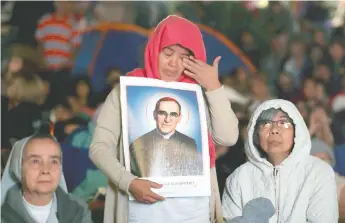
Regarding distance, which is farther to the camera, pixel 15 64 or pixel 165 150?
pixel 15 64

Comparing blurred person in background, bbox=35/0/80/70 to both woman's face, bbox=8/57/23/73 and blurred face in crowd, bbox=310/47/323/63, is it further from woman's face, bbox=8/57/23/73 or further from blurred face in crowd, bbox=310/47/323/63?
blurred face in crowd, bbox=310/47/323/63

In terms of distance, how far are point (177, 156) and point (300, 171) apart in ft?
Answer: 1.47

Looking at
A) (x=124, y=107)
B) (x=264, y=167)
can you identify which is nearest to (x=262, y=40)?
(x=264, y=167)

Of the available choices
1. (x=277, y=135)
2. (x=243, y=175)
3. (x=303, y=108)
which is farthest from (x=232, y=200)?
(x=303, y=108)

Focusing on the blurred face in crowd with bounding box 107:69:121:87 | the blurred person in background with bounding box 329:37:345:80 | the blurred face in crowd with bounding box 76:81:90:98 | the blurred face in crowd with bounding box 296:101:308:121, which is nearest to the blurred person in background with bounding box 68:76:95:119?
the blurred face in crowd with bounding box 76:81:90:98

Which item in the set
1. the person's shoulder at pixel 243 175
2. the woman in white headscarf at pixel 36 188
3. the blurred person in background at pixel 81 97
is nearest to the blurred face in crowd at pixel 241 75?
the blurred person in background at pixel 81 97

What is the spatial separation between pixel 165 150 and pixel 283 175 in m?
0.43

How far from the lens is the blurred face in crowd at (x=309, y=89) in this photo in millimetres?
4207

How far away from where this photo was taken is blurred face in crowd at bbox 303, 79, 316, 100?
421 cm

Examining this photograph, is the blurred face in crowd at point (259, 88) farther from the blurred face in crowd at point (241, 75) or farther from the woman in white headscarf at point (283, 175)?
the woman in white headscarf at point (283, 175)

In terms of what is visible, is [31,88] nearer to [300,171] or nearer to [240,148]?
[240,148]

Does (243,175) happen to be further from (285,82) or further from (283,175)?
(285,82)

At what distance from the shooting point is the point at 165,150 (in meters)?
1.59

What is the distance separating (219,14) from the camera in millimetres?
4477
